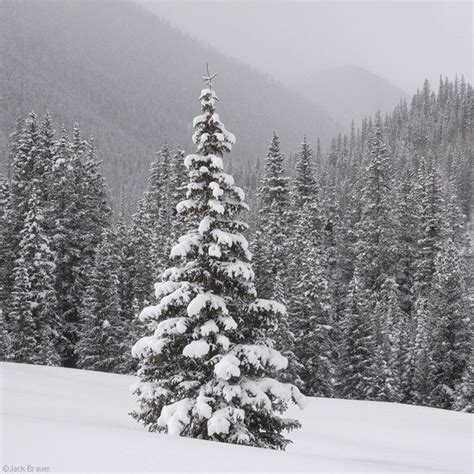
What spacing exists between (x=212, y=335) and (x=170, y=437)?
2811 millimetres

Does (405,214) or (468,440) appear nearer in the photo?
(468,440)

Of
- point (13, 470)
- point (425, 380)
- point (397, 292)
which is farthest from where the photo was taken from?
point (397, 292)

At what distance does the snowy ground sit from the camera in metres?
6.93

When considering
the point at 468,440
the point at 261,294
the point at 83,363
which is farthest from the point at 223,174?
the point at 83,363

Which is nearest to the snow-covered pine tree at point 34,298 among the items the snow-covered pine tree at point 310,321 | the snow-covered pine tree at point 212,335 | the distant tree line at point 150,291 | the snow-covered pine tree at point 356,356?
the distant tree line at point 150,291

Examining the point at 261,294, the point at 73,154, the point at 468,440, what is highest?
the point at 73,154

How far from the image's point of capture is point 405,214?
56.8 m

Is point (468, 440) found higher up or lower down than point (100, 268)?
lower down

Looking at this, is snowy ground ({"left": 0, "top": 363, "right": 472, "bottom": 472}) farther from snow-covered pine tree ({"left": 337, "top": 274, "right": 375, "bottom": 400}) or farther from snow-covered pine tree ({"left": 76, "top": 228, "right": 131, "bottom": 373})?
snow-covered pine tree ({"left": 337, "top": 274, "right": 375, "bottom": 400})

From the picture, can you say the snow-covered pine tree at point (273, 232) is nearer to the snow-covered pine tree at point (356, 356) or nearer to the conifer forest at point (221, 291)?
the conifer forest at point (221, 291)

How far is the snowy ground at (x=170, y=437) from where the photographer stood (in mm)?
6934

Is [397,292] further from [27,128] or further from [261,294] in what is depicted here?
[27,128]

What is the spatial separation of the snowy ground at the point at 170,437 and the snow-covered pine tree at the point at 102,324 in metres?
12.5

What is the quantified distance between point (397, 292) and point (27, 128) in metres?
36.8
